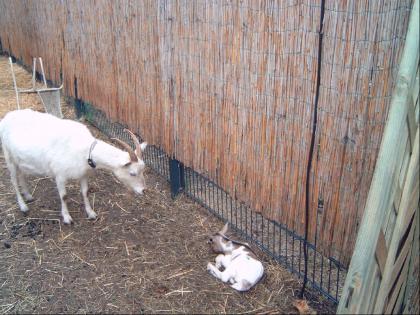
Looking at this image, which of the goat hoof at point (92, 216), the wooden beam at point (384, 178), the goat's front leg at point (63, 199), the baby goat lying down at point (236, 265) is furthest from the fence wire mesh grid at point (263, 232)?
the goat's front leg at point (63, 199)

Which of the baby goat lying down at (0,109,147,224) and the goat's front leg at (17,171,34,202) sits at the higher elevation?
Result: the baby goat lying down at (0,109,147,224)

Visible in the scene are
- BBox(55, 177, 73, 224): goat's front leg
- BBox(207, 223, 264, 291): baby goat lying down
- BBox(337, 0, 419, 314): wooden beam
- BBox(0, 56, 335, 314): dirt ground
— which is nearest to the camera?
BBox(337, 0, 419, 314): wooden beam

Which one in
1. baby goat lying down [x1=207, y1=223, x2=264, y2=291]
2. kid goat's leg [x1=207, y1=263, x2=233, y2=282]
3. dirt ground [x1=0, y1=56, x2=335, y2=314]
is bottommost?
dirt ground [x1=0, y1=56, x2=335, y2=314]

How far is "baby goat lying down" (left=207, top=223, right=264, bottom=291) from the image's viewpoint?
3.55m

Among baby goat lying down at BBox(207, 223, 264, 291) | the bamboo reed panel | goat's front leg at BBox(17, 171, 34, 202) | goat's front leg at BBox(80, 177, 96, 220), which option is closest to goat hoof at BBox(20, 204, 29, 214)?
goat's front leg at BBox(17, 171, 34, 202)

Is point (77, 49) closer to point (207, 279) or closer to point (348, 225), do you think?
point (207, 279)

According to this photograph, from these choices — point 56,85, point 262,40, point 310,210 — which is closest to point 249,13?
point 262,40

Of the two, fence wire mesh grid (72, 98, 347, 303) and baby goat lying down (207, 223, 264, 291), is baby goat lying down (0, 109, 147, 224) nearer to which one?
fence wire mesh grid (72, 98, 347, 303)

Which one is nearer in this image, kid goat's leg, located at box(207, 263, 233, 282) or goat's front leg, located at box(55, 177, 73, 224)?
kid goat's leg, located at box(207, 263, 233, 282)

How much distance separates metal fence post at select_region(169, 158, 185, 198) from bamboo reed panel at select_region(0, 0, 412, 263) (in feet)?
0.78

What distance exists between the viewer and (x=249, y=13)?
3355 millimetres

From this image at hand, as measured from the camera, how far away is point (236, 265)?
3652 millimetres

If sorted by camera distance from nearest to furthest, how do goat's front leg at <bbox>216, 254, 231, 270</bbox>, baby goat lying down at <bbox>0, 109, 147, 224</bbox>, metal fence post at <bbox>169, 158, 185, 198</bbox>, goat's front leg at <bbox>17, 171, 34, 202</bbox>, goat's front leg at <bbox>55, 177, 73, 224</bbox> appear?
goat's front leg at <bbox>216, 254, 231, 270</bbox>, baby goat lying down at <bbox>0, 109, 147, 224</bbox>, goat's front leg at <bbox>55, 177, 73, 224</bbox>, goat's front leg at <bbox>17, 171, 34, 202</bbox>, metal fence post at <bbox>169, 158, 185, 198</bbox>

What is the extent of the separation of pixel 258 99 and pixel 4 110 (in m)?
6.73
